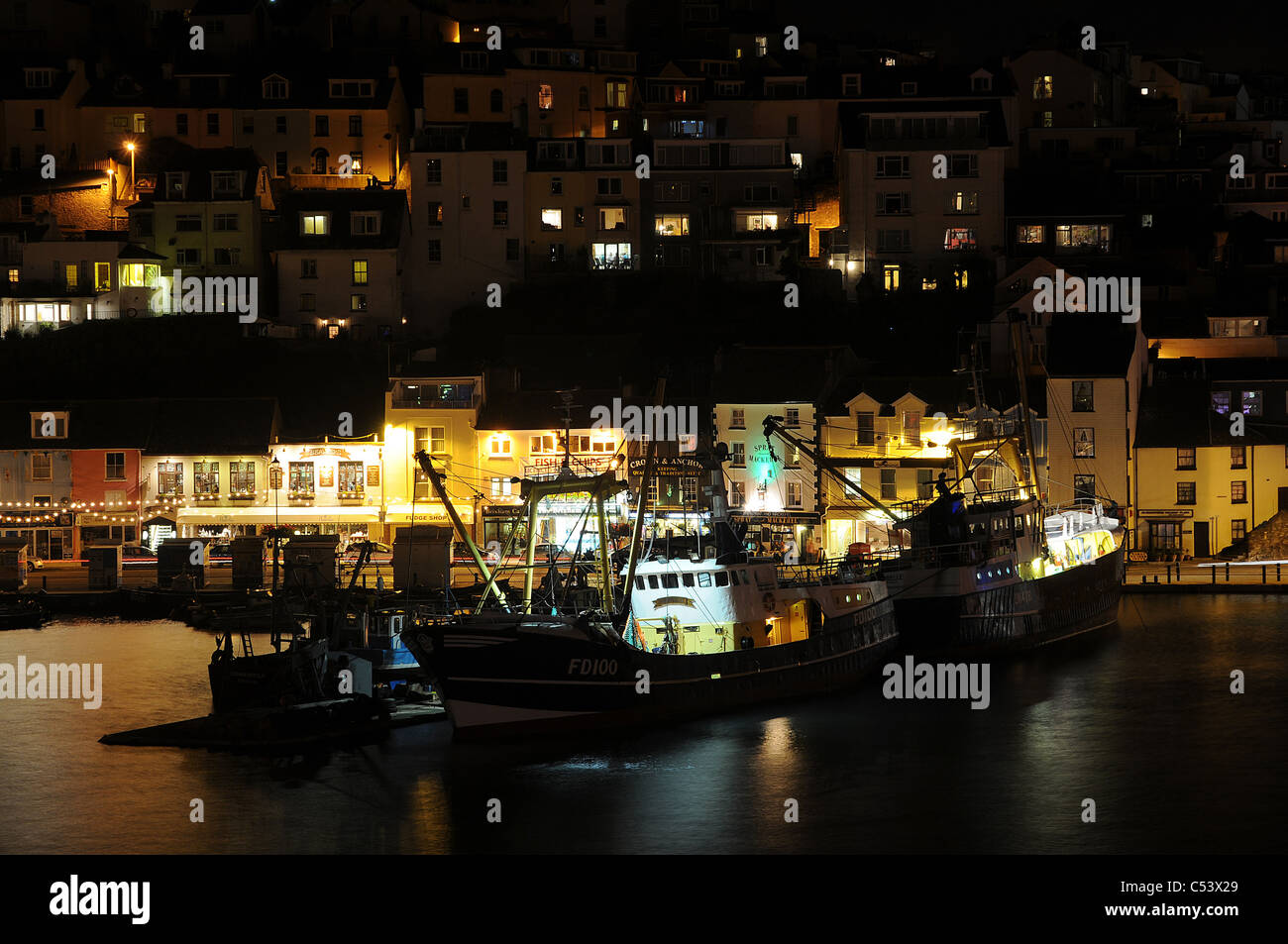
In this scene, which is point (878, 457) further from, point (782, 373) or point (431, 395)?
point (431, 395)

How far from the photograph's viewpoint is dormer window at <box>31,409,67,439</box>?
219 ft

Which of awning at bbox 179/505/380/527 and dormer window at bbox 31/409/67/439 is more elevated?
dormer window at bbox 31/409/67/439

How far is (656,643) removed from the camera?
4412 cm

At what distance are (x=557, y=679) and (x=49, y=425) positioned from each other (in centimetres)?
3488

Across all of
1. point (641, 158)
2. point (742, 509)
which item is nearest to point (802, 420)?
point (742, 509)

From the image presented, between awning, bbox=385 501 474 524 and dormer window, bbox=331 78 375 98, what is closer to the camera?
awning, bbox=385 501 474 524

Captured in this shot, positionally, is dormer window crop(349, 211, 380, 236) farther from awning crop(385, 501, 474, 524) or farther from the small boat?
the small boat
